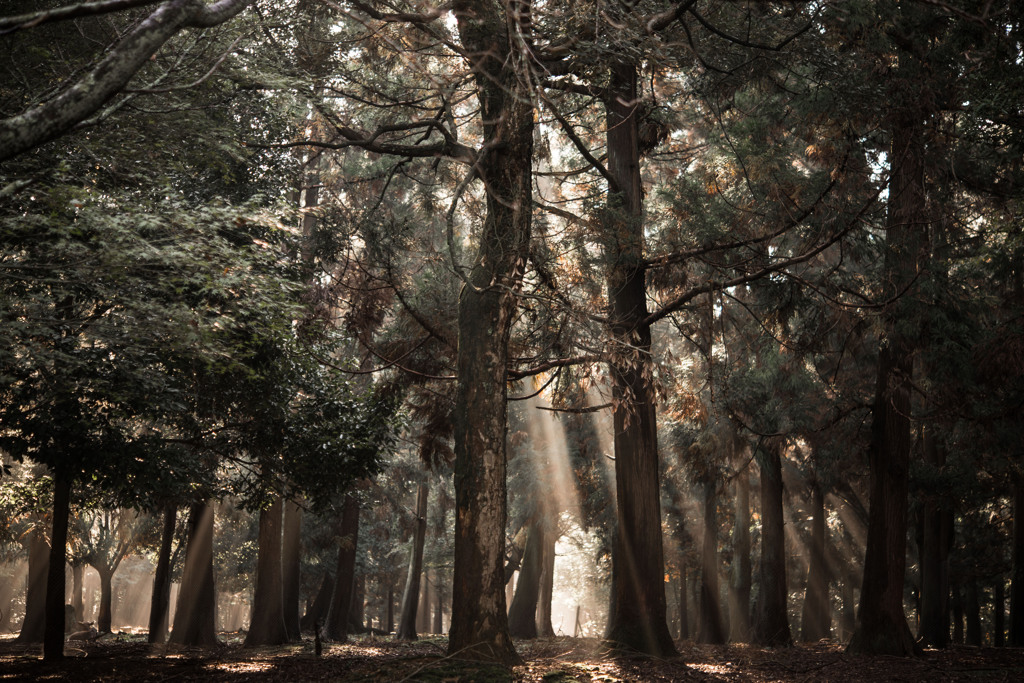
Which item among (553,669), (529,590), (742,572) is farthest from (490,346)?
(529,590)

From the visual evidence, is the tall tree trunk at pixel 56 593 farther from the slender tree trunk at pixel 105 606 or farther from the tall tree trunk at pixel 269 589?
the slender tree trunk at pixel 105 606

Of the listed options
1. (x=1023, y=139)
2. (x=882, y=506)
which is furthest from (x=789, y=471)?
(x=1023, y=139)

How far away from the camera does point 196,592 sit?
1755 centimetres

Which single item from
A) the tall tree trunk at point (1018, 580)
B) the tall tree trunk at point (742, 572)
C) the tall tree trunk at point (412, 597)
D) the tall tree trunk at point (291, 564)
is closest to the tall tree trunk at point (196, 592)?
the tall tree trunk at point (291, 564)

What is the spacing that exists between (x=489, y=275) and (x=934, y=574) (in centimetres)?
1536

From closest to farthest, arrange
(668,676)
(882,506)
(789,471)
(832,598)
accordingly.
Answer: (668,676), (882,506), (789,471), (832,598)

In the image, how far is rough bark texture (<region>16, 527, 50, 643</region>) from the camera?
21062 mm

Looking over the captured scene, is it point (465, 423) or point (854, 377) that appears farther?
point (854, 377)

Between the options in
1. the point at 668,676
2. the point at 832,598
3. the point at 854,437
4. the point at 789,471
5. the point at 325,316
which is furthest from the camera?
the point at 832,598

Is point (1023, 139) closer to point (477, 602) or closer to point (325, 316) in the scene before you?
point (477, 602)

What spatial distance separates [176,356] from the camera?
9.95 metres

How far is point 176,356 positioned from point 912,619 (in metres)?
34.3

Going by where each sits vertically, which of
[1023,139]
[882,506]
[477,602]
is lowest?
[477,602]

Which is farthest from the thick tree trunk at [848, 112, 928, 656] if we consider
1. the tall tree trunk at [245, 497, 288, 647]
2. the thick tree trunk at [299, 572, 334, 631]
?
the thick tree trunk at [299, 572, 334, 631]
